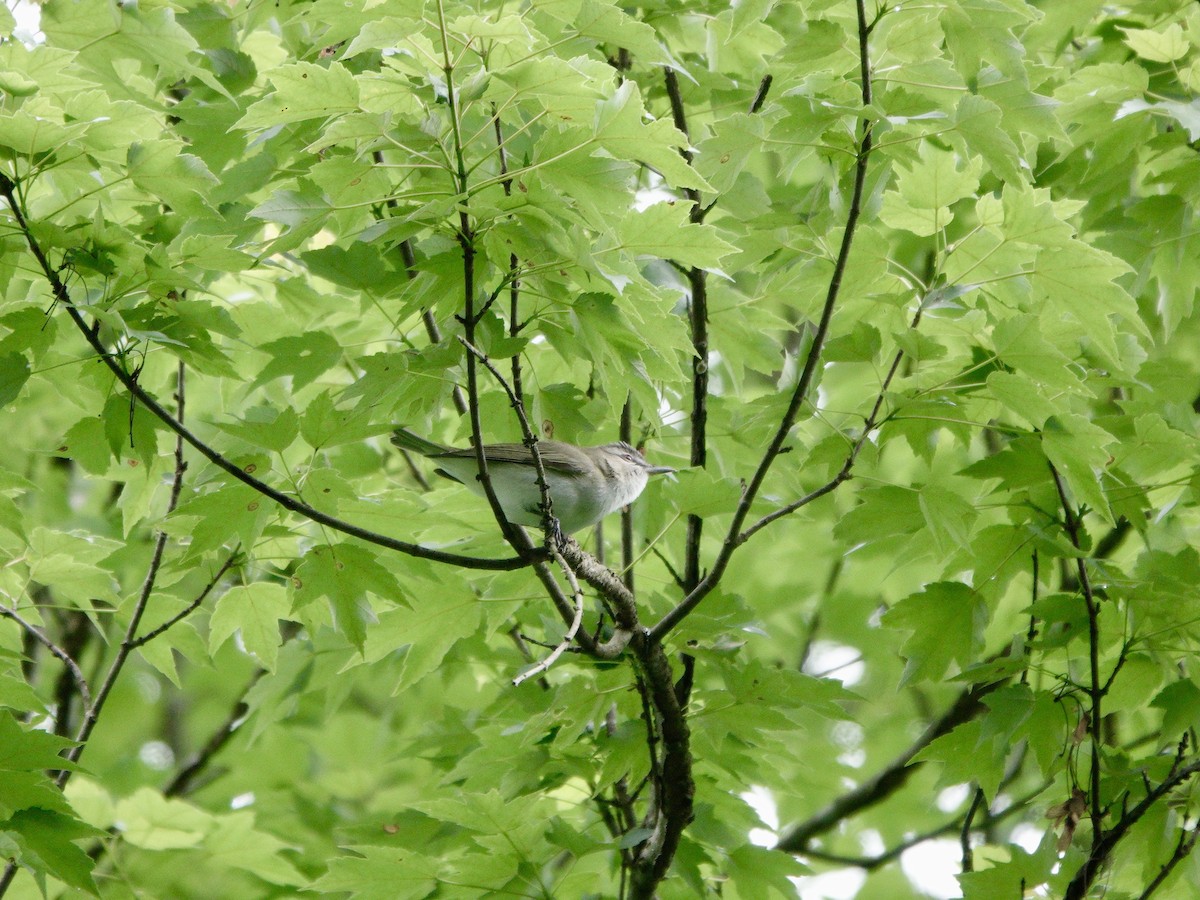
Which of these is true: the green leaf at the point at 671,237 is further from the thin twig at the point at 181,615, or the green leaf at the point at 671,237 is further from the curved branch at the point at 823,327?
the thin twig at the point at 181,615

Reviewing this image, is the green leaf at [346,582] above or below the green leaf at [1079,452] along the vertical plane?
below

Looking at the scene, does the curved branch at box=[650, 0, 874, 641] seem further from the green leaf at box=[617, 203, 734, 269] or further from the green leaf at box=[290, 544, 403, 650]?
the green leaf at box=[290, 544, 403, 650]

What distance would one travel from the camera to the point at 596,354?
264 cm

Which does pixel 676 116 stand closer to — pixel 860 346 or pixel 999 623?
pixel 860 346

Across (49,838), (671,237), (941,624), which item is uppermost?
(671,237)

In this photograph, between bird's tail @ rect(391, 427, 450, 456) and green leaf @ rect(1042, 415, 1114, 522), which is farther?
bird's tail @ rect(391, 427, 450, 456)

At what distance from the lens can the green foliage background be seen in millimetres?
2629

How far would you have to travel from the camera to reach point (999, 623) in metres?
4.52

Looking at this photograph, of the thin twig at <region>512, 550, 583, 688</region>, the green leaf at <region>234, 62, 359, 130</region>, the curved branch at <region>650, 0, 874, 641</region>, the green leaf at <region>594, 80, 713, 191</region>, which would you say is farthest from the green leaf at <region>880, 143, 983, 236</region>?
the green leaf at <region>234, 62, 359, 130</region>

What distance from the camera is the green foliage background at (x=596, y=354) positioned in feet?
8.63

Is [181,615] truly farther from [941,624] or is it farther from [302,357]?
[941,624]

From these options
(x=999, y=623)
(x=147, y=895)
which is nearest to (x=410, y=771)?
(x=147, y=895)

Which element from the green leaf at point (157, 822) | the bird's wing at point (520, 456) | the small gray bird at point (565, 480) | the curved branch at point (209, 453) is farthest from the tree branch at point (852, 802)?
the curved branch at point (209, 453)

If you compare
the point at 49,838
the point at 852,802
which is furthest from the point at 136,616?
the point at 852,802
